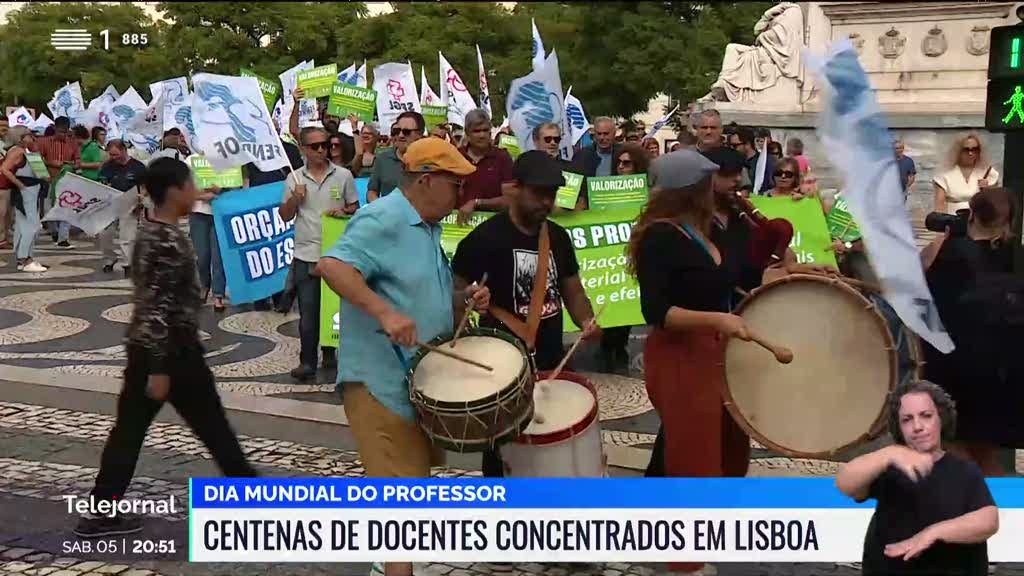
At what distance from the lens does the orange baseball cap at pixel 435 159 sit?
13.3ft

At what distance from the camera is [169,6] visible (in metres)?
58.9

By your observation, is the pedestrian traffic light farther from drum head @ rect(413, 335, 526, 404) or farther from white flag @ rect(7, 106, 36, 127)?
white flag @ rect(7, 106, 36, 127)

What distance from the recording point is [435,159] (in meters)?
4.06

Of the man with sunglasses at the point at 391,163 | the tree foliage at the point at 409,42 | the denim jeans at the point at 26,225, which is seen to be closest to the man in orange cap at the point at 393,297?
the man with sunglasses at the point at 391,163

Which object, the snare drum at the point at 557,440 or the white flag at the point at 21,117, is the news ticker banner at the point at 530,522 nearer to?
the snare drum at the point at 557,440

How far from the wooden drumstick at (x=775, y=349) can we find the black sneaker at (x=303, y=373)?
456 centimetres

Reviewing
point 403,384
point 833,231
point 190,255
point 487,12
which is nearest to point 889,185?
point 403,384

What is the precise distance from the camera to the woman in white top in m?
8.93

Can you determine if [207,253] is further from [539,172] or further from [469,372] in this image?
[469,372]

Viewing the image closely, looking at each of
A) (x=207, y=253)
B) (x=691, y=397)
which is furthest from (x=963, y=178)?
(x=207, y=253)

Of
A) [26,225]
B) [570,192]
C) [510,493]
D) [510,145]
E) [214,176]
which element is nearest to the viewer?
[510,493]

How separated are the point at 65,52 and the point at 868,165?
67.0 meters

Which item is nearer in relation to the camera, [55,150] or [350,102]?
[350,102]

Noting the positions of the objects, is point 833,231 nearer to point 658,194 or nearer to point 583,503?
point 658,194
